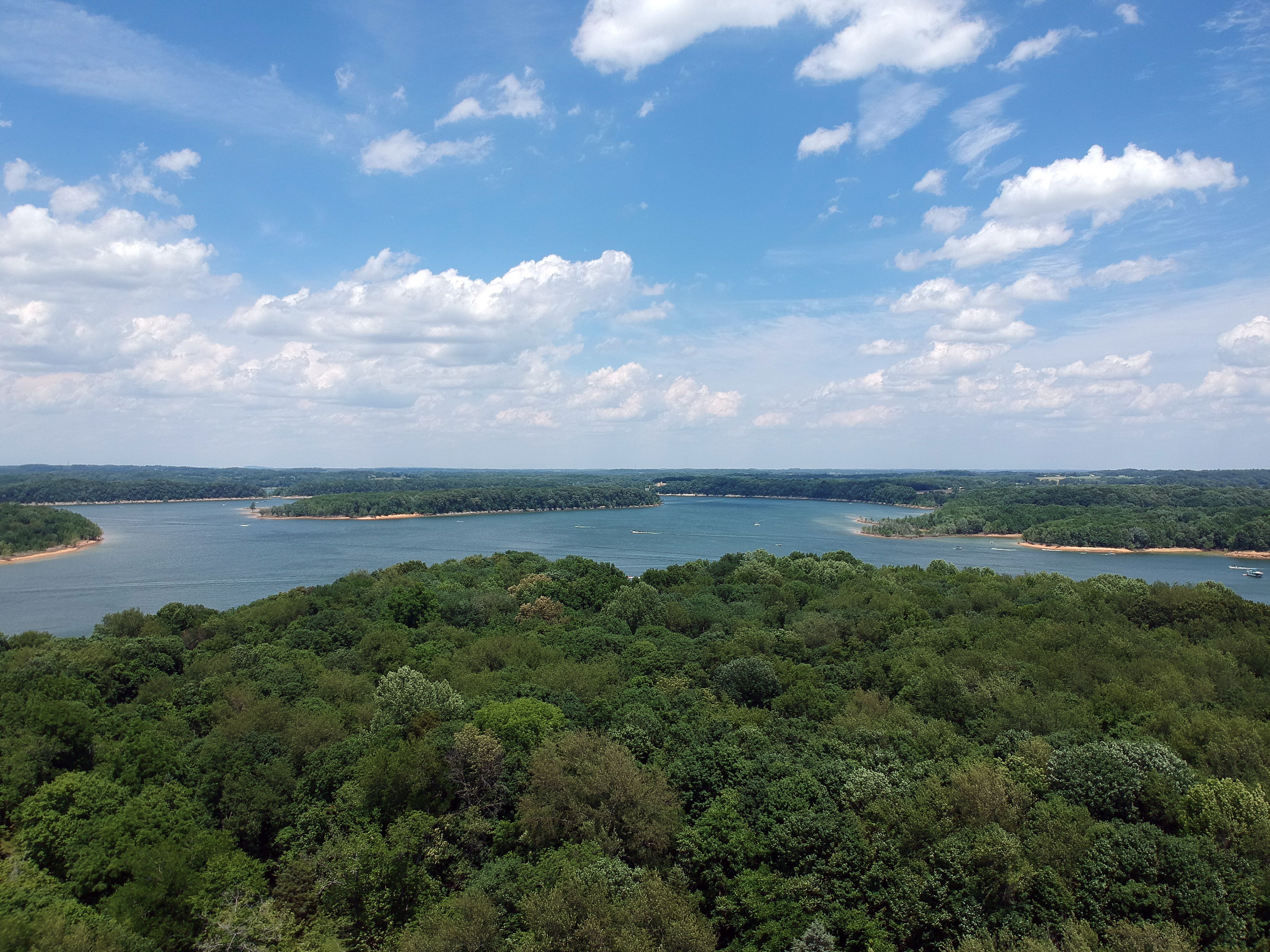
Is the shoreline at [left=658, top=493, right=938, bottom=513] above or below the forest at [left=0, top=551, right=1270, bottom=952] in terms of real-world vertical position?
below

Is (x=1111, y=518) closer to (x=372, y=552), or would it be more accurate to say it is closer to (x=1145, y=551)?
(x=1145, y=551)

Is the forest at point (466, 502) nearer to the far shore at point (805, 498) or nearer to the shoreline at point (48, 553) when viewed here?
the far shore at point (805, 498)

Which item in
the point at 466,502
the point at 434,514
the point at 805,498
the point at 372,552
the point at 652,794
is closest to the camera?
the point at 652,794

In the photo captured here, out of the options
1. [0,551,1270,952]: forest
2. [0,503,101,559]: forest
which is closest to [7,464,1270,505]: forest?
[0,503,101,559]: forest

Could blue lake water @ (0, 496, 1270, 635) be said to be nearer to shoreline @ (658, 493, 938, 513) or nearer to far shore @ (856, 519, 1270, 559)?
far shore @ (856, 519, 1270, 559)

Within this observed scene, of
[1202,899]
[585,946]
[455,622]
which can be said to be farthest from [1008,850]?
[455,622]

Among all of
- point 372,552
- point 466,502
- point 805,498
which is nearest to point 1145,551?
point 372,552

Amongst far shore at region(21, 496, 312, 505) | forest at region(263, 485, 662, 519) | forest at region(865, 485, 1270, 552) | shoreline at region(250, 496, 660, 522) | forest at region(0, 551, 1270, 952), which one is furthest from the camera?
far shore at region(21, 496, 312, 505)
